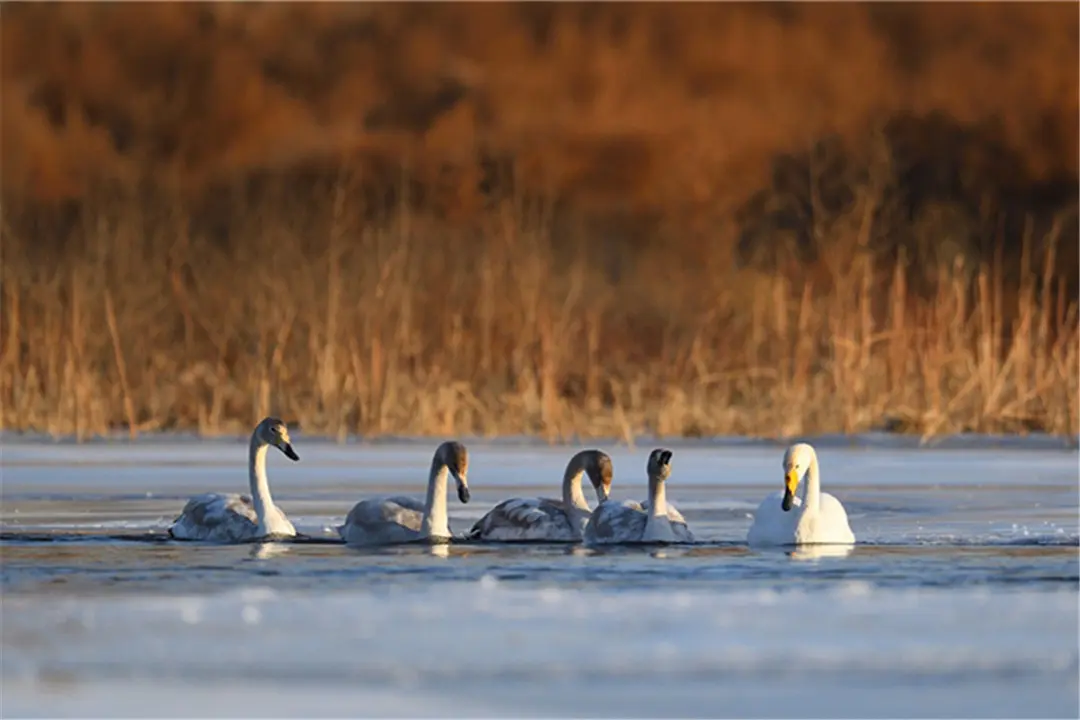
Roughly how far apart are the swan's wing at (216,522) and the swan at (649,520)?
49.9 inches

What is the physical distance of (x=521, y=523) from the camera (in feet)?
28.8

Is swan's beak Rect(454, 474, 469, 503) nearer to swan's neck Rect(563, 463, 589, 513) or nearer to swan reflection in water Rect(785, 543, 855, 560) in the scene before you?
swan's neck Rect(563, 463, 589, 513)

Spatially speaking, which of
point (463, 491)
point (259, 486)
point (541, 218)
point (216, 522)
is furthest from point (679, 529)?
point (541, 218)

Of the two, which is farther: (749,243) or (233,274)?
(749,243)

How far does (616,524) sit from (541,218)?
47.3 feet

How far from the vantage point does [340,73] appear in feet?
95.4

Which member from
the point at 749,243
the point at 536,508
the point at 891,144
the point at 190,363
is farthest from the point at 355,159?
the point at 536,508

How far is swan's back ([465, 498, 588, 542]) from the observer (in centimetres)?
877

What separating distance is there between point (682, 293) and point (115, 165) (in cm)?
612

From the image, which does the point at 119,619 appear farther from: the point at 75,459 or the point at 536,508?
the point at 75,459

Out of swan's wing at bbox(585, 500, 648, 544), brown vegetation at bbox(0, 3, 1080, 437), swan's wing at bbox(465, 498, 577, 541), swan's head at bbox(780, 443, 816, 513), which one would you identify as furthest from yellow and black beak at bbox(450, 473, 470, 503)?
brown vegetation at bbox(0, 3, 1080, 437)

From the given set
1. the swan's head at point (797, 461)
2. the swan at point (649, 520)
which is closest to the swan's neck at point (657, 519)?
the swan at point (649, 520)

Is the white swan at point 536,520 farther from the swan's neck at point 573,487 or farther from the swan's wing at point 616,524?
the swan's wing at point 616,524

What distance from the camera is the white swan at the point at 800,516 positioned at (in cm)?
831
